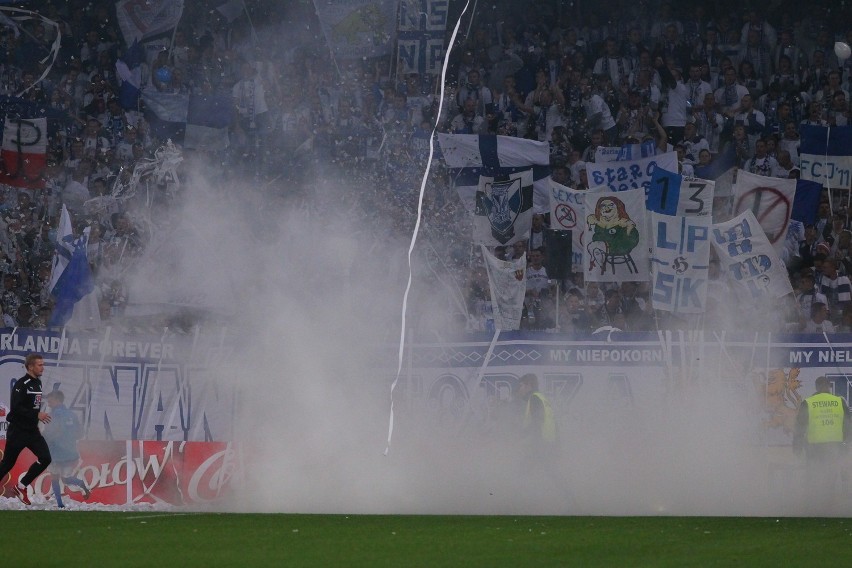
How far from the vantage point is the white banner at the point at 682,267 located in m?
13.6

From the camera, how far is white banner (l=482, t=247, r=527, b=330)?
13.9 m

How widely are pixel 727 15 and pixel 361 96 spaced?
18.3ft

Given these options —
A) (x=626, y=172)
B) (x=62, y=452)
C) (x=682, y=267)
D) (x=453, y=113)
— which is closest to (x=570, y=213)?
(x=626, y=172)

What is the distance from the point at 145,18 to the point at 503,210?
6.85 meters

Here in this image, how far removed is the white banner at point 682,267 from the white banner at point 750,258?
0.91 feet

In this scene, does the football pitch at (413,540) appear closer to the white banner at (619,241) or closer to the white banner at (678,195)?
the white banner at (619,241)

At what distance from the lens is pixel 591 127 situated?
16641mm

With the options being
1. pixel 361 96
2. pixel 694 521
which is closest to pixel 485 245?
pixel 361 96

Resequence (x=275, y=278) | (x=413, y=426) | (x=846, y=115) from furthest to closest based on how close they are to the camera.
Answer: (x=846, y=115) → (x=275, y=278) → (x=413, y=426)

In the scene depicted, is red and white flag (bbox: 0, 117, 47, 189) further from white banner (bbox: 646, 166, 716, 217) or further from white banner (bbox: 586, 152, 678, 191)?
white banner (bbox: 646, 166, 716, 217)

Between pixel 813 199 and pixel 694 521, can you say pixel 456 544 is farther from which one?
pixel 813 199

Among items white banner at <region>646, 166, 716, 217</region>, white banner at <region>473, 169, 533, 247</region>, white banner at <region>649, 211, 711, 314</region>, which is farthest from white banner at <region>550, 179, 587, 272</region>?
white banner at <region>649, 211, 711, 314</region>

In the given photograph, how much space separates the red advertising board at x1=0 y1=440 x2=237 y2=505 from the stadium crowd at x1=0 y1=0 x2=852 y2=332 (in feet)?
8.29

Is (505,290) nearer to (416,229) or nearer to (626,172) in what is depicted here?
(416,229)
